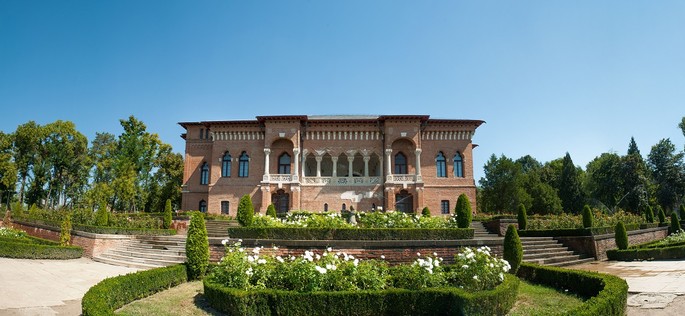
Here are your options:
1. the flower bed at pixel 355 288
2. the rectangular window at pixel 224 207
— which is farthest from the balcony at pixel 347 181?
the flower bed at pixel 355 288

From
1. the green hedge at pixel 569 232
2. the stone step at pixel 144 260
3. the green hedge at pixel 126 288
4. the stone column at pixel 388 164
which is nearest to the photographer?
the green hedge at pixel 126 288

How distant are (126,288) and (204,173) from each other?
28.1 m

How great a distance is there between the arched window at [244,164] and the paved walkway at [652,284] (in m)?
25.7

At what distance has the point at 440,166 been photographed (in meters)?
34.3

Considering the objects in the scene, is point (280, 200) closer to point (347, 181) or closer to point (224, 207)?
point (224, 207)

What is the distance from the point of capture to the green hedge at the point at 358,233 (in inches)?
583

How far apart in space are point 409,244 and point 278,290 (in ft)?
16.8

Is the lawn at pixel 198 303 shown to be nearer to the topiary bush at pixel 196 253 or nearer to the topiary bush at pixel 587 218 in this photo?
the topiary bush at pixel 196 253

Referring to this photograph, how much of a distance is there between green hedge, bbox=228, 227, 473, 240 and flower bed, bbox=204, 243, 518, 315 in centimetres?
567

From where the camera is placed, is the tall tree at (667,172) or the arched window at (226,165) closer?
the arched window at (226,165)

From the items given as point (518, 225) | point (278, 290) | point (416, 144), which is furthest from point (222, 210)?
point (278, 290)

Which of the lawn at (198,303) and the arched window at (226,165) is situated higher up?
the arched window at (226,165)

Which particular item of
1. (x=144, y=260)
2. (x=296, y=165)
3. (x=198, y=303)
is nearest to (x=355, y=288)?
(x=198, y=303)

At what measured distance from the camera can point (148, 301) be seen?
363 inches
